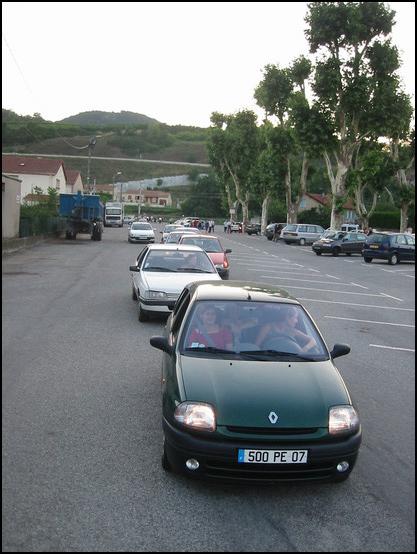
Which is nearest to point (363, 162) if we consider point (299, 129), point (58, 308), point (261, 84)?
point (299, 129)

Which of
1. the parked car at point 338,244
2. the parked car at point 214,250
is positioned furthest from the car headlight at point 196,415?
the parked car at point 338,244

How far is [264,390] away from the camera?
4703mm

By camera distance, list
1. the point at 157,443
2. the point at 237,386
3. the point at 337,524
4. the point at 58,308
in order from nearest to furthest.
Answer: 1. the point at 337,524
2. the point at 237,386
3. the point at 157,443
4. the point at 58,308

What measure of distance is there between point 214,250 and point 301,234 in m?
35.6

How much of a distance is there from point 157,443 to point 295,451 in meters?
1.51

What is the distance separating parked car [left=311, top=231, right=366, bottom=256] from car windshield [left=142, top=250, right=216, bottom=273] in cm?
2787

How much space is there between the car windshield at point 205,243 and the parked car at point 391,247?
16.1 m

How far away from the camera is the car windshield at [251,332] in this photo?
17.7 feet

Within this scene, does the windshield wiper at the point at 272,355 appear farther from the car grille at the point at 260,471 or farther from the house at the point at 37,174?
the house at the point at 37,174

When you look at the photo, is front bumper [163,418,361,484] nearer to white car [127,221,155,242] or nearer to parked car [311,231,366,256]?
parked car [311,231,366,256]

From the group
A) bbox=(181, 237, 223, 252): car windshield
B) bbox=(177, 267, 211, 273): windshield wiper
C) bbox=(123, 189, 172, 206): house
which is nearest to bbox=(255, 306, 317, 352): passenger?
bbox=(177, 267, 211, 273): windshield wiper

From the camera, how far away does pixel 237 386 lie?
4754 millimetres

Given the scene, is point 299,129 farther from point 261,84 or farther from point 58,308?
point 58,308

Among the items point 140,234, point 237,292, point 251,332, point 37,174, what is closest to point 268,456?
point 251,332
